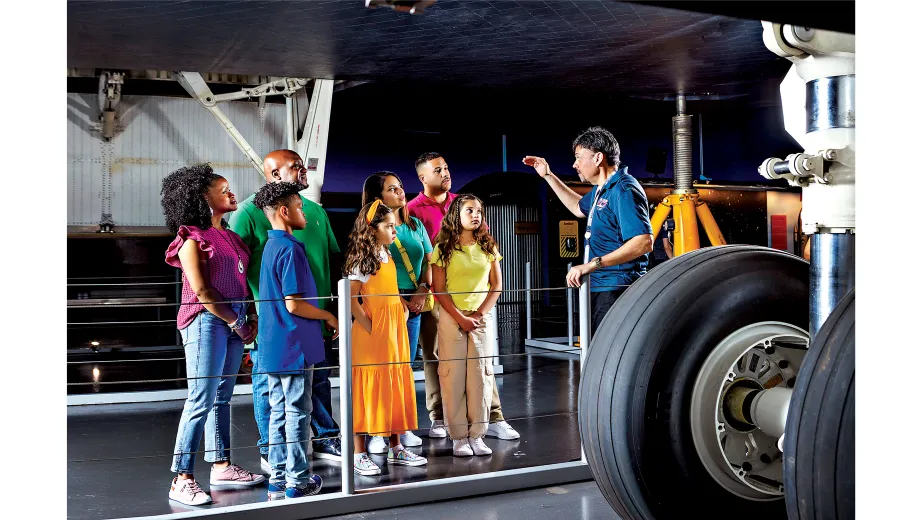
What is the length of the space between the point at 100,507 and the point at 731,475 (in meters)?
2.37

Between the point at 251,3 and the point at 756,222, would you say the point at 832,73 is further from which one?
the point at 756,222

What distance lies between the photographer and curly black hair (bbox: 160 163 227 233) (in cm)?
327

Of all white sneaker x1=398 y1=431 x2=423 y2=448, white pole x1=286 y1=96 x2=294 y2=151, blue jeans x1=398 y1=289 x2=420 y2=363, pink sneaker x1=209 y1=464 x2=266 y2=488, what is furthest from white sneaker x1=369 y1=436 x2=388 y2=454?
white pole x1=286 y1=96 x2=294 y2=151

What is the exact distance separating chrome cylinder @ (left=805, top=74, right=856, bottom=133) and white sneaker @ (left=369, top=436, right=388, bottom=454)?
2.78 metres

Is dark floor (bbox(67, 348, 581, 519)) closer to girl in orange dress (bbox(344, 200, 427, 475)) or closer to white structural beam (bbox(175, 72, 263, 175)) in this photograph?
girl in orange dress (bbox(344, 200, 427, 475))

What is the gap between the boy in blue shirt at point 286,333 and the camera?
129 inches

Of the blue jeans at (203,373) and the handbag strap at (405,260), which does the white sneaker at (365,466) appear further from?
the handbag strap at (405,260)

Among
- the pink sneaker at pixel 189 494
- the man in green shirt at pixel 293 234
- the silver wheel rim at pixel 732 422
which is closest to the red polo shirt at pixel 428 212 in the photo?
the man in green shirt at pixel 293 234

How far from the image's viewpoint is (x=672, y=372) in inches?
76.7

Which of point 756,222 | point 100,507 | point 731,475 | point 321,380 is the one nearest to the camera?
point 731,475

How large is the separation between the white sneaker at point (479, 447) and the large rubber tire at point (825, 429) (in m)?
2.54
